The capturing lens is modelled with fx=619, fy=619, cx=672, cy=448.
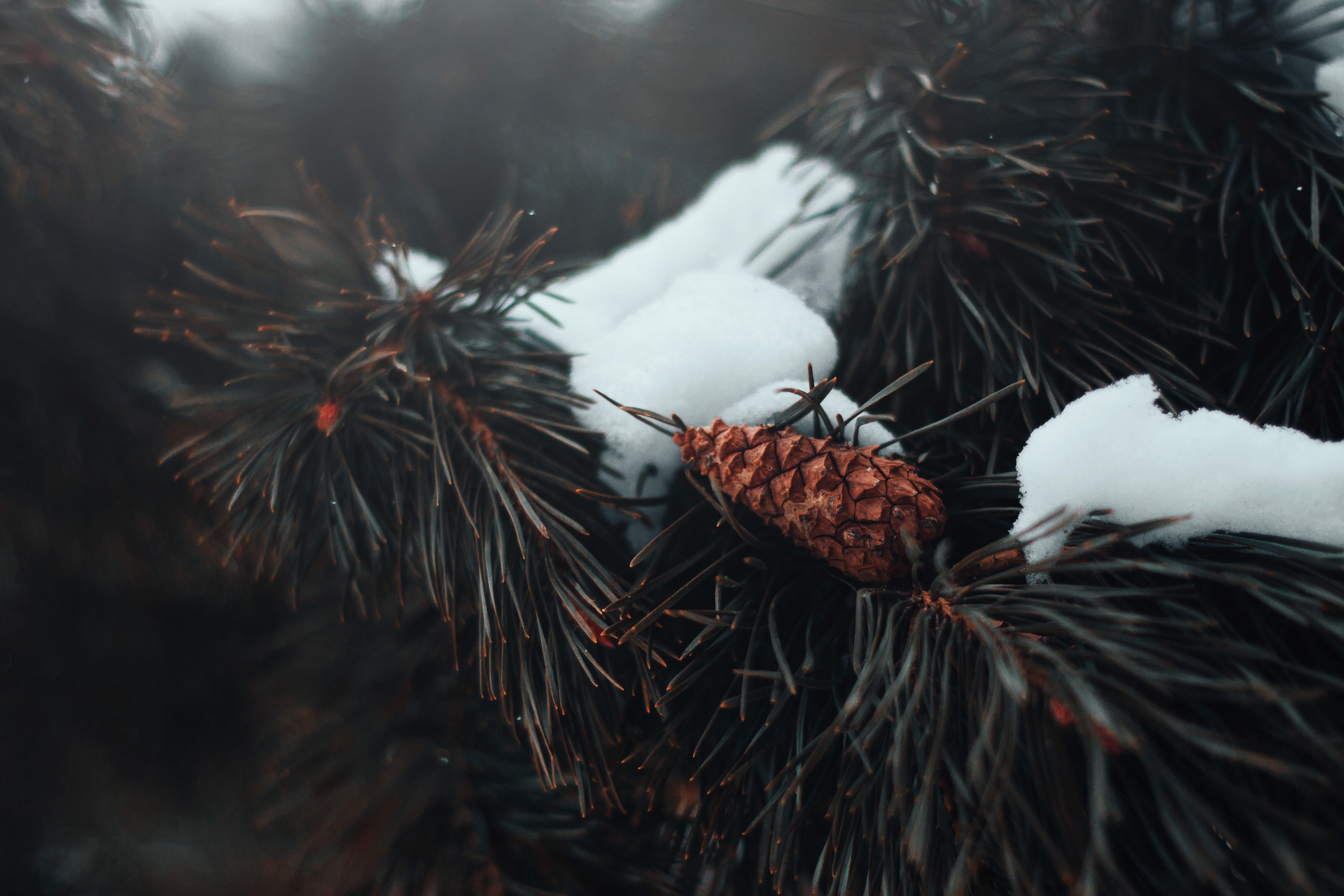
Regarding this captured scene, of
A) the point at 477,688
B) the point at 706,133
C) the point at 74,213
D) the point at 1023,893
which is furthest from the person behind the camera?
the point at 706,133

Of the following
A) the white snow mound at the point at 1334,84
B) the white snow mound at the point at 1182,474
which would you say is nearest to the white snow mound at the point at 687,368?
the white snow mound at the point at 1182,474

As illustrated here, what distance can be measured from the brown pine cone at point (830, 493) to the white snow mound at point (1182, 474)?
1.7 inches

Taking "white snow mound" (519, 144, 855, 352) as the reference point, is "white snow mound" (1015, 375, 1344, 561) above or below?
below

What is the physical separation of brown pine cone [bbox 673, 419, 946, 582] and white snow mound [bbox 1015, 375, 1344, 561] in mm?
44

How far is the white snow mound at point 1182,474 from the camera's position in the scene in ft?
0.75

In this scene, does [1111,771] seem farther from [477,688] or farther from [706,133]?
[706,133]

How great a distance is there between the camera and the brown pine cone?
0.86ft

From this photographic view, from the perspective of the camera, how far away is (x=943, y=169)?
36 cm

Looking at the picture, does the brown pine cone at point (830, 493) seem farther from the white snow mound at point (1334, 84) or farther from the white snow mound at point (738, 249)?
the white snow mound at point (1334, 84)

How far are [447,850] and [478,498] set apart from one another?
0.72 ft

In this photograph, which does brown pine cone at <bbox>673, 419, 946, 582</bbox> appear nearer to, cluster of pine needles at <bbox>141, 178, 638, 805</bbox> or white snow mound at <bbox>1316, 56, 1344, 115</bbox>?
cluster of pine needles at <bbox>141, 178, 638, 805</bbox>

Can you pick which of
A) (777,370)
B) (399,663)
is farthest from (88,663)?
(777,370)

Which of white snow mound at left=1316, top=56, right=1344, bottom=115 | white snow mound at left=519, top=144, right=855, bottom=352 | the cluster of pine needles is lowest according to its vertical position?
the cluster of pine needles

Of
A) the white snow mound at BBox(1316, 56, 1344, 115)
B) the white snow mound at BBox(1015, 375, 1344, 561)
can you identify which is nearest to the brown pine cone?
the white snow mound at BBox(1015, 375, 1344, 561)
